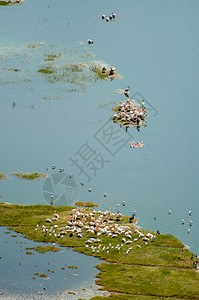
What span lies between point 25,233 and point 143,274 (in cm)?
1446

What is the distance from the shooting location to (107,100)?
97.8 m

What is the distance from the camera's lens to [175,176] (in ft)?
263

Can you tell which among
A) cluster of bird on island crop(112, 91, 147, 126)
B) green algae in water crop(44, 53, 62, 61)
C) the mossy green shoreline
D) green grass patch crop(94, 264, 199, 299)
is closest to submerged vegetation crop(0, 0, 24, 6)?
green algae in water crop(44, 53, 62, 61)

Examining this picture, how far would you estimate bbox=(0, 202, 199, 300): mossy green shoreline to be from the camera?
197 ft

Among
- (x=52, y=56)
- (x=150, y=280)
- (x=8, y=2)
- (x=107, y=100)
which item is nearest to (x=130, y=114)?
(x=107, y=100)

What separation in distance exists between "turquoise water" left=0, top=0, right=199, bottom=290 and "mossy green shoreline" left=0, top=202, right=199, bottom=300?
2560 millimetres

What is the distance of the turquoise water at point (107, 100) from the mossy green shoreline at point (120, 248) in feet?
8.40

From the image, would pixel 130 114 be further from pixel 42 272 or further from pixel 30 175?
pixel 42 272

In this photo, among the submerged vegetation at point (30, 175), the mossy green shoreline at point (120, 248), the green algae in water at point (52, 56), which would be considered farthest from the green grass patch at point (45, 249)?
the green algae in water at point (52, 56)

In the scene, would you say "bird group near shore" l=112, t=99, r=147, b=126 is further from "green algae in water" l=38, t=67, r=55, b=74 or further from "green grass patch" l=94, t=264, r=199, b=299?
"green grass patch" l=94, t=264, r=199, b=299

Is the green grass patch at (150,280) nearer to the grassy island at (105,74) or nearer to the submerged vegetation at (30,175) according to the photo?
the submerged vegetation at (30,175)

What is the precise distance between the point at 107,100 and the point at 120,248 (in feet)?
119

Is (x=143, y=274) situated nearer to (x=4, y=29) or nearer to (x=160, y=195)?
(x=160, y=195)

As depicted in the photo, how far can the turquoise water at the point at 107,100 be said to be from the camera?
76875 mm
